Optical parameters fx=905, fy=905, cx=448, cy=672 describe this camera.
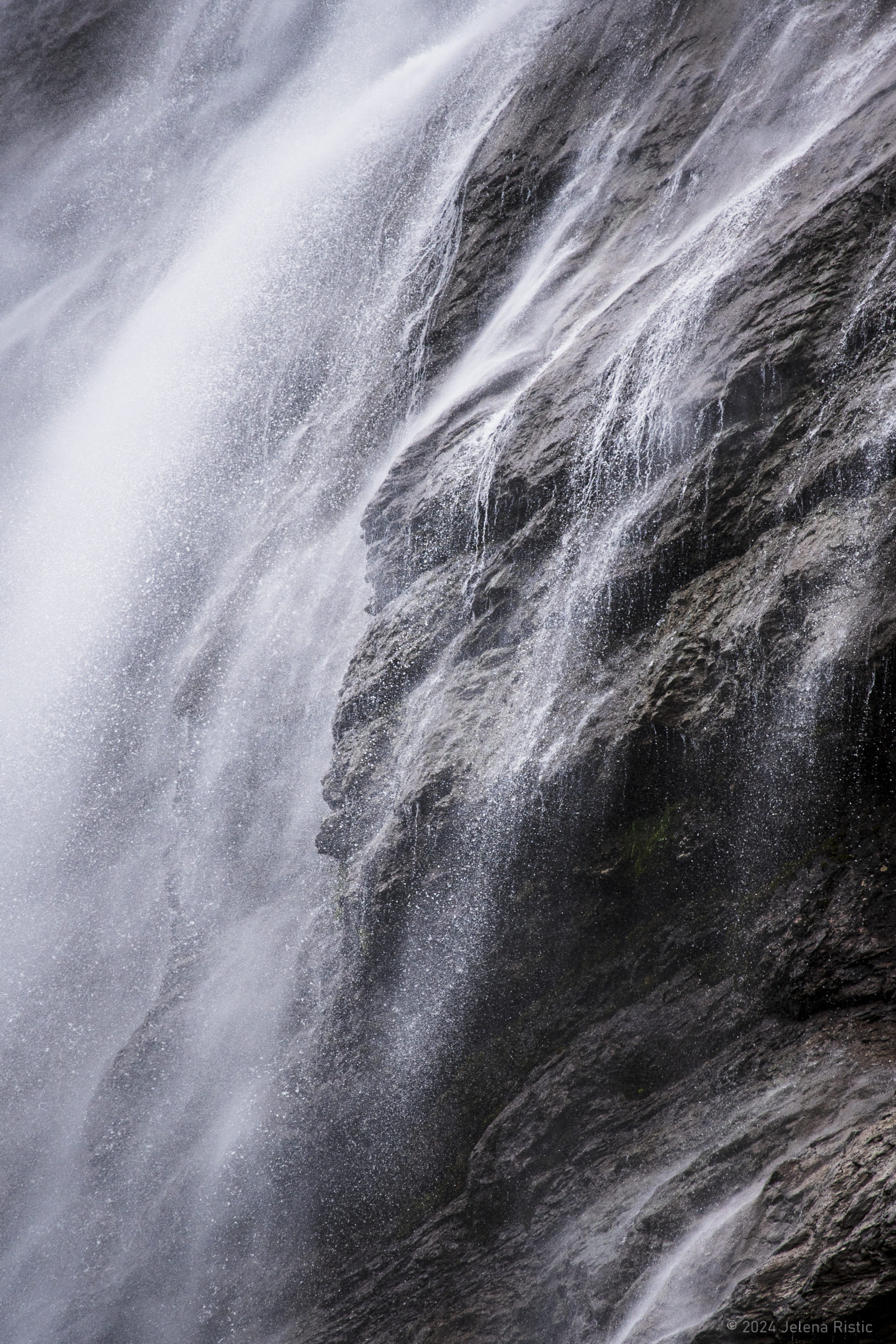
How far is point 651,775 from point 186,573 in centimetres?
964

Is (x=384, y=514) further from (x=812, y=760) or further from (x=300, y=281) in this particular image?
(x=300, y=281)

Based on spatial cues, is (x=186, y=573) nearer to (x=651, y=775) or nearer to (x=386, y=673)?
(x=386, y=673)

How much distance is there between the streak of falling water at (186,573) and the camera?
1064 centimetres

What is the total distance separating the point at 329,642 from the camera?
11734 millimetres

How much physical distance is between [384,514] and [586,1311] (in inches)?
303

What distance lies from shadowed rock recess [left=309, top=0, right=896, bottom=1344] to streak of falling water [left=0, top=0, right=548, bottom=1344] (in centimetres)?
186

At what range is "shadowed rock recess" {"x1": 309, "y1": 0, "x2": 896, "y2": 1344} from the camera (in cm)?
637

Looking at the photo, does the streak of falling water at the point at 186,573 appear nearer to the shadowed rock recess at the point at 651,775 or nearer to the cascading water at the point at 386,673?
the cascading water at the point at 386,673

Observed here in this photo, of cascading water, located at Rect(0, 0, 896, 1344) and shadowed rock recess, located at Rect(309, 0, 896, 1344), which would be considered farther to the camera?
cascading water, located at Rect(0, 0, 896, 1344)

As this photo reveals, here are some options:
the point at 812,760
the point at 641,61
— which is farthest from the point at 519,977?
the point at 641,61

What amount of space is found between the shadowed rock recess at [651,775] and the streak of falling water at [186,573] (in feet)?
6.11

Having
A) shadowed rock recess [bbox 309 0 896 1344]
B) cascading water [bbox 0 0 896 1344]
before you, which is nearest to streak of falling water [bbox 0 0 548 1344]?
cascading water [bbox 0 0 896 1344]

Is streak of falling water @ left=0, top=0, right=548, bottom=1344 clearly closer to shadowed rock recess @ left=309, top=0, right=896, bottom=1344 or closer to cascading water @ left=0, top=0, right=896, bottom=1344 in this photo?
cascading water @ left=0, top=0, right=896, bottom=1344

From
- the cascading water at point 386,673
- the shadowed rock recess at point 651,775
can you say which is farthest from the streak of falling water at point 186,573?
the shadowed rock recess at point 651,775
